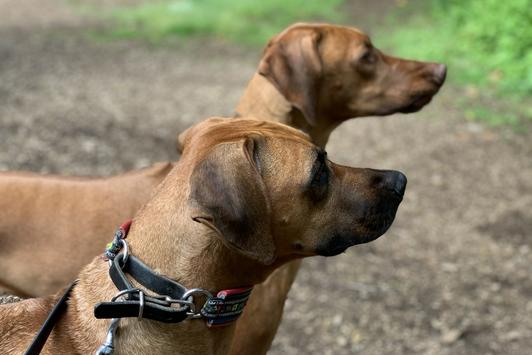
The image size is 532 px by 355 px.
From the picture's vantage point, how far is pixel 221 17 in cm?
1580

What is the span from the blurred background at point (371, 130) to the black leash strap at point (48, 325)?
9.49 ft

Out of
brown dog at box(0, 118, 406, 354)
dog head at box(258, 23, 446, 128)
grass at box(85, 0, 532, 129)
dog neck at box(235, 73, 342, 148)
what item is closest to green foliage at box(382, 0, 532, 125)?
grass at box(85, 0, 532, 129)

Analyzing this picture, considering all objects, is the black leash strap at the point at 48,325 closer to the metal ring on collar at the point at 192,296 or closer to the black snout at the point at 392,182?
the metal ring on collar at the point at 192,296

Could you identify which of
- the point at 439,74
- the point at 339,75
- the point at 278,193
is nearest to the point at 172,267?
the point at 278,193

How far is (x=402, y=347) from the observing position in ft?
18.0

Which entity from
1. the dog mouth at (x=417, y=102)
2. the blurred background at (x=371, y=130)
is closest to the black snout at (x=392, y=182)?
the dog mouth at (x=417, y=102)

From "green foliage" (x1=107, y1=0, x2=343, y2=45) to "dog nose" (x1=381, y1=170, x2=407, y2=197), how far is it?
1112 centimetres

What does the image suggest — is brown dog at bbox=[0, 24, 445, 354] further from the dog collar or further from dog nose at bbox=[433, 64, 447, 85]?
the dog collar

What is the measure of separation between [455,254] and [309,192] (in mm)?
4169

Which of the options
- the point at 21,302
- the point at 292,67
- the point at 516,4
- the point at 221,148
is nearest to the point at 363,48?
the point at 292,67

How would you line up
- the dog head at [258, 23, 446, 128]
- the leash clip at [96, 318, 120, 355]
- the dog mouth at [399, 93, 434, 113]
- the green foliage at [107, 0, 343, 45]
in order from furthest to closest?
the green foliage at [107, 0, 343, 45]
the dog mouth at [399, 93, 434, 113]
the dog head at [258, 23, 446, 128]
the leash clip at [96, 318, 120, 355]

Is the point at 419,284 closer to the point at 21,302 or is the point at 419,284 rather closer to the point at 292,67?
the point at 292,67

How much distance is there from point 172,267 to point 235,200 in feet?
1.27

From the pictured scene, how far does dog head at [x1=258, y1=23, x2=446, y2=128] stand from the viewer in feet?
15.5
